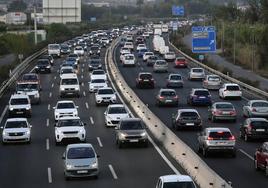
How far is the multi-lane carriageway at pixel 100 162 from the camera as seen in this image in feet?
86.6

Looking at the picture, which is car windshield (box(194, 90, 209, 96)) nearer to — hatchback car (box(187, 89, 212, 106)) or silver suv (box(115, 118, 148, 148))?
hatchback car (box(187, 89, 212, 106))

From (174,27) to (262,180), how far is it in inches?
5198

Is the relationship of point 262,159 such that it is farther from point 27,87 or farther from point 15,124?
point 27,87

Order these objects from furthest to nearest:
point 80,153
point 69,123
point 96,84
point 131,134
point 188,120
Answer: point 96,84, point 188,120, point 69,123, point 131,134, point 80,153

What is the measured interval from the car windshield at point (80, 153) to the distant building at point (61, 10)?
10791 cm

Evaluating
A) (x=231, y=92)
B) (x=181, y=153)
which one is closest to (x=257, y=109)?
(x=231, y=92)

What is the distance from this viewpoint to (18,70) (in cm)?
7881

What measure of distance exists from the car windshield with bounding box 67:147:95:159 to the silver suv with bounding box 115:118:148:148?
7.48m

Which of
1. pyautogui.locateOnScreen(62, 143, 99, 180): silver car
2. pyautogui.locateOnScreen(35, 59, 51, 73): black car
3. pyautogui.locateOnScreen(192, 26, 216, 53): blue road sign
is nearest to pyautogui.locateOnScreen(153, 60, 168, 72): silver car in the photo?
pyautogui.locateOnScreen(192, 26, 216, 53): blue road sign

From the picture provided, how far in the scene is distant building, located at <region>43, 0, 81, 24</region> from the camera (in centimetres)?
13412

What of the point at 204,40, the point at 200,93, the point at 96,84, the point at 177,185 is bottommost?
the point at 96,84

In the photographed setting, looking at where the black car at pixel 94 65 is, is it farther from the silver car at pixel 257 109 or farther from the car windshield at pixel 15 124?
the car windshield at pixel 15 124

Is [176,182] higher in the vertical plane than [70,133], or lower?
higher

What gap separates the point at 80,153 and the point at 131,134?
779 cm
